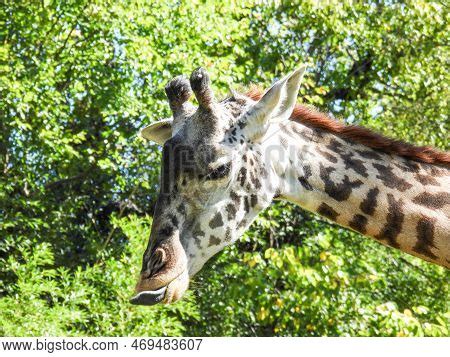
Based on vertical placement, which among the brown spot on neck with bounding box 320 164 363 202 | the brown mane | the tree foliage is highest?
the brown mane

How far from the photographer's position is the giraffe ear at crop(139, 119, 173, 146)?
5.35 m

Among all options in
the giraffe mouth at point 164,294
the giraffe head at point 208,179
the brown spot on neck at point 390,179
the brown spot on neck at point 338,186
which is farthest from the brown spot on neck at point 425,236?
the giraffe mouth at point 164,294

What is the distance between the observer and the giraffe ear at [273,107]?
466cm

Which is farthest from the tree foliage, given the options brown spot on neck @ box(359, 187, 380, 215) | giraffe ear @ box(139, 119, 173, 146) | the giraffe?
brown spot on neck @ box(359, 187, 380, 215)

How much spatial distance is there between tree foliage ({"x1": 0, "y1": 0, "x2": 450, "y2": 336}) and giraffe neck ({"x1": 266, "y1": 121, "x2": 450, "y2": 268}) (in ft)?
14.2

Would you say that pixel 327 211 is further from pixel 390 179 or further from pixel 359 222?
pixel 390 179

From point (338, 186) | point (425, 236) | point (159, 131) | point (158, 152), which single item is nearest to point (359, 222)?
point (338, 186)

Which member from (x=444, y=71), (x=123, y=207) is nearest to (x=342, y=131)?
(x=123, y=207)

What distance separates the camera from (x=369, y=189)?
15.2 ft

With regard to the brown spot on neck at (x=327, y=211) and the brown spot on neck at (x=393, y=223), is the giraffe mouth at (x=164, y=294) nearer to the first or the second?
the brown spot on neck at (x=327, y=211)

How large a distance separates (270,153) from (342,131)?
442mm

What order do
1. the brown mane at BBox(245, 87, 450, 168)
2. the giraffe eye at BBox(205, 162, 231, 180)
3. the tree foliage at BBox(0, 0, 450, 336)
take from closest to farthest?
the giraffe eye at BBox(205, 162, 231, 180) → the brown mane at BBox(245, 87, 450, 168) → the tree foliage at BBox(0, 0, 450, 336)

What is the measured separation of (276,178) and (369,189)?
19.9 inches

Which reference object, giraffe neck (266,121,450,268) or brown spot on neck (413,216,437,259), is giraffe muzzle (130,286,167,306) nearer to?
giraffe neck (266,121,450,268)
